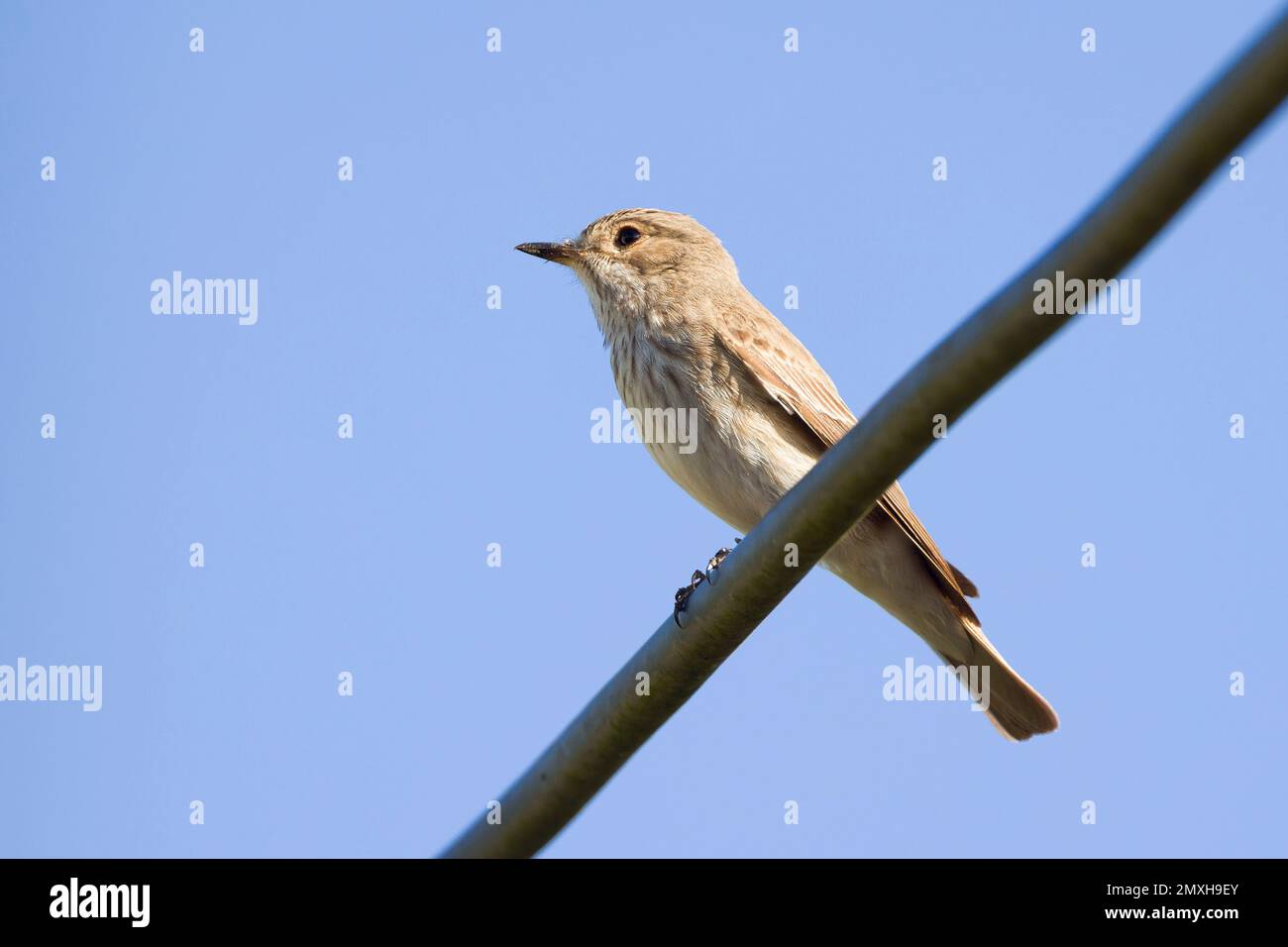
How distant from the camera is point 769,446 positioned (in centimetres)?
643

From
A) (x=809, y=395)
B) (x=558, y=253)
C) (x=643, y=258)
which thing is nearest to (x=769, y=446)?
(x=809, y=395)

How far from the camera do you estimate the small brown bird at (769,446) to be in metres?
6.36

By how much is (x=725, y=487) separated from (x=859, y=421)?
3.59 meters

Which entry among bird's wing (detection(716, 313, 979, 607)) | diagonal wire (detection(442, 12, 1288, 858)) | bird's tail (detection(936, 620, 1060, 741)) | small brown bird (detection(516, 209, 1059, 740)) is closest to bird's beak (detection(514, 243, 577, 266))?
small brown bird (detection(516, 209, 1059, 740))

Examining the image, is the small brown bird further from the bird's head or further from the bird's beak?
the bird's beak

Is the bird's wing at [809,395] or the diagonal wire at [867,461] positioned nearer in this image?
the diagonal wire at [867,461]

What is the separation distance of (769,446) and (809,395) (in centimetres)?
50

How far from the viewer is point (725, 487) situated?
6.36 metres

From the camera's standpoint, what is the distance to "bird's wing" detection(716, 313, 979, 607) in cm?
633

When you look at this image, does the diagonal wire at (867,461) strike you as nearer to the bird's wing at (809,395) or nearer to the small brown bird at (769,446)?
the small brown bird at (769,446)

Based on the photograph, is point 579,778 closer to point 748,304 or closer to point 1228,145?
point 1228,145

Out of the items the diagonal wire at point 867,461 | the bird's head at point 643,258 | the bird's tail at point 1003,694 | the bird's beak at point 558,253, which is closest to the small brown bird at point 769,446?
the bird's tail at point 1003,694

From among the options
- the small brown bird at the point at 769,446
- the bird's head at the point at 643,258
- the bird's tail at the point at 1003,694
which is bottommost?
the bird's tail at the point at 1003,694

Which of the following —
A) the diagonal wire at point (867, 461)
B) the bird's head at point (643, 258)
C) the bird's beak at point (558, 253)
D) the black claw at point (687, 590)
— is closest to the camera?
the diagonal wire at point (867, 461)
